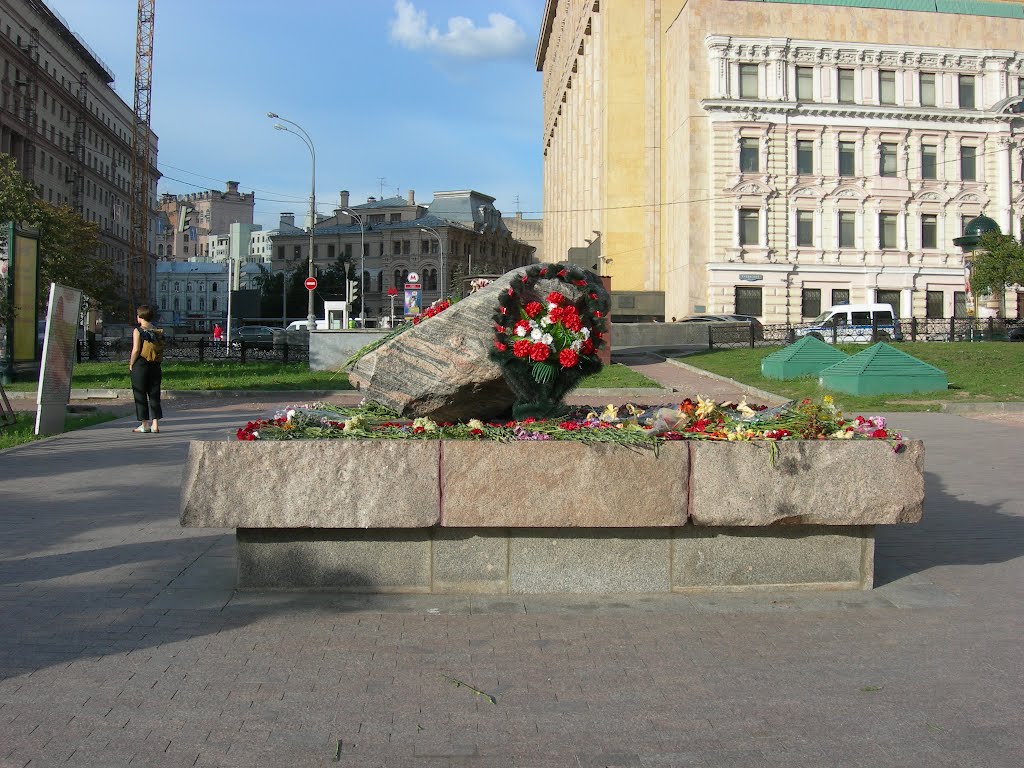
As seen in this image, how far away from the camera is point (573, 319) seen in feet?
19.7

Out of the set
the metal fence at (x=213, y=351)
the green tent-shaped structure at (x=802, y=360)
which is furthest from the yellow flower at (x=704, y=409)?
the metal fence at (x=213, y=351)

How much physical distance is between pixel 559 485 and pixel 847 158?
157 feet

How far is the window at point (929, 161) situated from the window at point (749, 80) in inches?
370

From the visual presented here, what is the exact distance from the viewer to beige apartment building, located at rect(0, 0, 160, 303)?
6184 centimetres

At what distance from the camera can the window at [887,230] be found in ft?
159

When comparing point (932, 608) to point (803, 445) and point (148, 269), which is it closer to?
point (803, 445)

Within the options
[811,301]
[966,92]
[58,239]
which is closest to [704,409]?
[58,239]

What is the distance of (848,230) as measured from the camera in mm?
48500

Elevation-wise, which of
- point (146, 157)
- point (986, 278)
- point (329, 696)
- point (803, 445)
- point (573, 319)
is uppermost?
point (146, 157)

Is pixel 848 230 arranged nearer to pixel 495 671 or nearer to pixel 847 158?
pixel 847 158

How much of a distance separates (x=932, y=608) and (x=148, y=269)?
101 meters

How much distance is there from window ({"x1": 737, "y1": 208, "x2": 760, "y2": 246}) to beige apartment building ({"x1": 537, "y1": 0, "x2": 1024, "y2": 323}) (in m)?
0.07

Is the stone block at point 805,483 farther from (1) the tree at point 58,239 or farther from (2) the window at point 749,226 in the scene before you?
(2) the window at point 749,226

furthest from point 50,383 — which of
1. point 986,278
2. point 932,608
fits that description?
point 986,278
